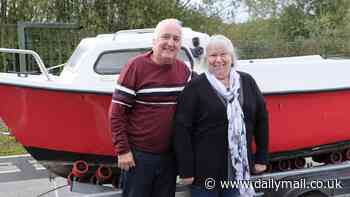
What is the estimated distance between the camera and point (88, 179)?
4547mm

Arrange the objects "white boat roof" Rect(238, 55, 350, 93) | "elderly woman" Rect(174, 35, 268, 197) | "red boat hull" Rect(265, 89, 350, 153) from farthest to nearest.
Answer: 1. "white boat roof" Rect(238, 55, 350, 93)
2. "red boat hull" Rect(265, 89, 350, 153)
3. "elderly woman" Rect(174, 35, 268, 197)

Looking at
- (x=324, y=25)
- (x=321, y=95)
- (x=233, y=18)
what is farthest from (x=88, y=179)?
(x=324, y=25)

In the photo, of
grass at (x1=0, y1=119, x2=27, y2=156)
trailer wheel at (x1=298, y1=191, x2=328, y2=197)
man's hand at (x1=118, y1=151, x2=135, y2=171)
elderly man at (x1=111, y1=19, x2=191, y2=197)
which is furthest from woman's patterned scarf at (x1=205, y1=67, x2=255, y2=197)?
grass at (x1=0, y1=119, x2=27, y2=156)

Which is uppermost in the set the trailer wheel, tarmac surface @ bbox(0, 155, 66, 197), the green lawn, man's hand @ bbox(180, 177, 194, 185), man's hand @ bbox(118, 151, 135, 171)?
man's hand @ bbox(118, 151, 135, 171)

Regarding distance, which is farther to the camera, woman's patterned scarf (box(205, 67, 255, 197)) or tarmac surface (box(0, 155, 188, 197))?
tarmac surface (box(0, 155, 188, 197))

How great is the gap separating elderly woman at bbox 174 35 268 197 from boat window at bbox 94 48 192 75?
186cm

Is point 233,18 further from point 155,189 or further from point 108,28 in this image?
point 155,189

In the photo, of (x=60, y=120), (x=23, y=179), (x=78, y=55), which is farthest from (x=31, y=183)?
(x=60, y=120)

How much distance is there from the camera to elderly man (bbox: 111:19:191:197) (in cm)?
316

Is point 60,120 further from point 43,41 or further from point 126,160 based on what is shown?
point 43,41

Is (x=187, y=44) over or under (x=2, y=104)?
over

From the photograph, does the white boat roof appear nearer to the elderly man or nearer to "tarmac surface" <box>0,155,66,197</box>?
the elderly man

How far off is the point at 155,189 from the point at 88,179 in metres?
1.32

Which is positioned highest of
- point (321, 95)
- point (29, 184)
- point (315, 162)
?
point (321, 95)
